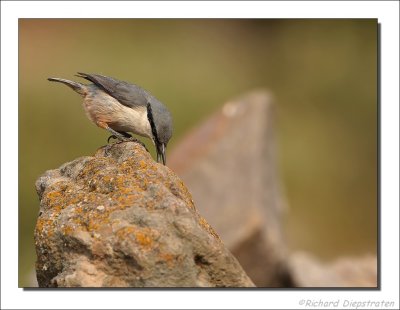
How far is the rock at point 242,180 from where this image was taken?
9852 millimetres

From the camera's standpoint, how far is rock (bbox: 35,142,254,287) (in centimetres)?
462

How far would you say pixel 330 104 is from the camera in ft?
63.0

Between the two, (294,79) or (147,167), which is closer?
(147,167)

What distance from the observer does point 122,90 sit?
6312 mm

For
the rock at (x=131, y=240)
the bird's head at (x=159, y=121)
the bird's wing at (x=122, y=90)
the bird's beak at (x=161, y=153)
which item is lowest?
the rock at (x=131, y=240)

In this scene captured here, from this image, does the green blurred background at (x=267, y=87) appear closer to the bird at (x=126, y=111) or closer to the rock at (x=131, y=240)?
the bird at (x=126, y=111)

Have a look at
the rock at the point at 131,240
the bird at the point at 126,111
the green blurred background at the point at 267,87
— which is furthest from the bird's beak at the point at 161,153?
the green blurred background at the point at 267,87

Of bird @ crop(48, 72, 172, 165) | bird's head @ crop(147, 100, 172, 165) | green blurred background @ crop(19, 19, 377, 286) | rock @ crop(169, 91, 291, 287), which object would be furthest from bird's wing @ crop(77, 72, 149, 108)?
green blurred background @ crop(19, 19, 377, 286)

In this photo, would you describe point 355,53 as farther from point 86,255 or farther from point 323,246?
point 86,255

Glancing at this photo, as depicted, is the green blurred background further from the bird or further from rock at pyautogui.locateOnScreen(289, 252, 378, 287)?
the bird

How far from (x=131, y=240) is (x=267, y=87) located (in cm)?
1493

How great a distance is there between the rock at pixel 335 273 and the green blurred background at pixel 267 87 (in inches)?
143

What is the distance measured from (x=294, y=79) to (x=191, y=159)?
9.05 metres

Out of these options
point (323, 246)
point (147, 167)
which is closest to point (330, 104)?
point (323, 246)
